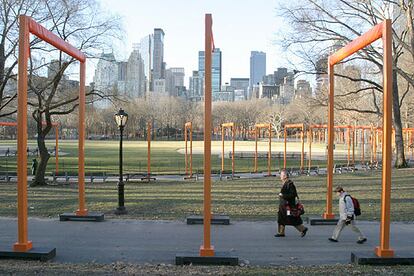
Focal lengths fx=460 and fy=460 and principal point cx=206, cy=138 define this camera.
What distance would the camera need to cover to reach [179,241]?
1004 cm

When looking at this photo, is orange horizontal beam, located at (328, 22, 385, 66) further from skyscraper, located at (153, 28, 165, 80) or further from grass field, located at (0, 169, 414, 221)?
skyscraper, located at (153, 28, 165, 80)

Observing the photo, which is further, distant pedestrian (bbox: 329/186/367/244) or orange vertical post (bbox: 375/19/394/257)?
distant pedestrian (bbox: 329/186/367/244)

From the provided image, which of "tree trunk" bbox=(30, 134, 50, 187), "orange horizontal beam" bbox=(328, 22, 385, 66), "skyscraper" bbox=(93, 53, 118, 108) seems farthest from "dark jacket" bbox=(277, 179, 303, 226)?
"tree trunk" bbox=(30, 134, 50, 187)

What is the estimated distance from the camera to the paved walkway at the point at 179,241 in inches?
341

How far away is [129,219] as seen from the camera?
41.9 ft

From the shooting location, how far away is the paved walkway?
8.67 m

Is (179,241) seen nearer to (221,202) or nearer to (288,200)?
(288,200)

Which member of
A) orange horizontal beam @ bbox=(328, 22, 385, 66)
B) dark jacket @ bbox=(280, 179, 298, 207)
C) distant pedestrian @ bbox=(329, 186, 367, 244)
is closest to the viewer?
orange horizontal beam @ bbox=(328, 22, 385, 66)

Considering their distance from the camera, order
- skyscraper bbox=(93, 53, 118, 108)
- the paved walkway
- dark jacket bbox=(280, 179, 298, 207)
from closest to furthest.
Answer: the paved walkway, dark jacket bbox=(280, 179, 298, 207), skyscraper bbox=(93, 53, 118, 108)

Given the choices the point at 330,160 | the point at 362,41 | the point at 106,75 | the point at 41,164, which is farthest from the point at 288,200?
the point at 106,75

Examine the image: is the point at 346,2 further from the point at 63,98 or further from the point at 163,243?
the point at 163,243

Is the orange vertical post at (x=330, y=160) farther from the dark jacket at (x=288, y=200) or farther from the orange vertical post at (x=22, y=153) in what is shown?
the orange vertical post at (x=22, y=153)

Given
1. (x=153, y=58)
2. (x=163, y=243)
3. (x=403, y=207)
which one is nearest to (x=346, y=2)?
(x=403, y=207)

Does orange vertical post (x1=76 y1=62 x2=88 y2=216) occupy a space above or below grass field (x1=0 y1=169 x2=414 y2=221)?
above
